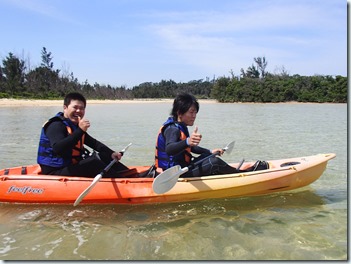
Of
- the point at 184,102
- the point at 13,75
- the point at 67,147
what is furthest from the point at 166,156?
the point at 13,75

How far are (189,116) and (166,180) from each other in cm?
68

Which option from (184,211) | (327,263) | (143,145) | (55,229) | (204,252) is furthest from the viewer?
(143,145)

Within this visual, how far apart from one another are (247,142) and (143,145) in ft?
8.10

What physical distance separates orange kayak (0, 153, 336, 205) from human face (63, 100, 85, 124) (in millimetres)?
607

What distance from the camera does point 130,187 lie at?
3.76m

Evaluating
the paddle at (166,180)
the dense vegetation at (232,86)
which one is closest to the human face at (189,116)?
the paddle at (166,180)

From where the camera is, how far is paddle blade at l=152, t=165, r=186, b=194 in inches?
133

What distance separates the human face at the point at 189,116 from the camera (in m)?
3.62

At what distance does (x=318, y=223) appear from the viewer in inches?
131

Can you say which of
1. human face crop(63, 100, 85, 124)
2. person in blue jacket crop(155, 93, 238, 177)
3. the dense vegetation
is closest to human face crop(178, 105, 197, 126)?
person in blue jacket crop(155, 93, 238, 177)

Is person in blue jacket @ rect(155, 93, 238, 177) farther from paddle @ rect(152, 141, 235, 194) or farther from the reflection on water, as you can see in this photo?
the reflection on water

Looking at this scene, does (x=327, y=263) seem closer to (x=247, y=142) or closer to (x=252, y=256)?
(x=252, y=256)

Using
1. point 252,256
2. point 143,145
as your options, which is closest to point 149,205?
point 252,256

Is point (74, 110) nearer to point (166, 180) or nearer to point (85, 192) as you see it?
point (85, 192)
